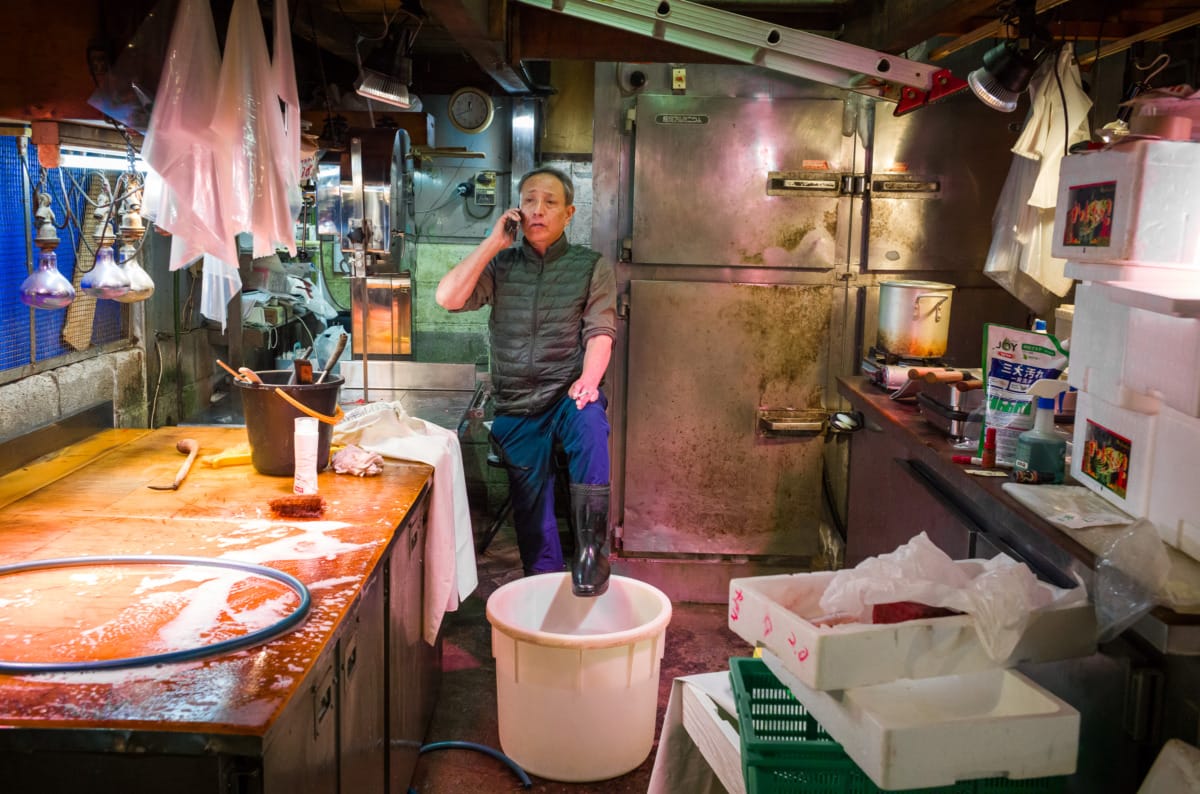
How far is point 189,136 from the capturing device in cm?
241

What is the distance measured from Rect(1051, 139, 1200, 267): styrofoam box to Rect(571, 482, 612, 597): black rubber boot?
1.79 m

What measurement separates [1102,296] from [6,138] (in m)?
3.01

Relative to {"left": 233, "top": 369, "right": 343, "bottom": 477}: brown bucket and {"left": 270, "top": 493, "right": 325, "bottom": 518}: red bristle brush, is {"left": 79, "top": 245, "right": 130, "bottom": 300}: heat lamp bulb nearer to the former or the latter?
{"left": 233, "top": 369, "right": 343, "bottom": 477}: brown bucket

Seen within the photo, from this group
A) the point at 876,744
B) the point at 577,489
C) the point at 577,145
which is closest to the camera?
the point at 876,744

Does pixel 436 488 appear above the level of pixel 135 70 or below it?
below

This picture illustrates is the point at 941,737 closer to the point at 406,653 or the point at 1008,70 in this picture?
the point at 406,653

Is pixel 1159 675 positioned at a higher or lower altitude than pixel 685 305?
lower

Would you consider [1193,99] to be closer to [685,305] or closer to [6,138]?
[685,305]

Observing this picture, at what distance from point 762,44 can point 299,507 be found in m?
2.13

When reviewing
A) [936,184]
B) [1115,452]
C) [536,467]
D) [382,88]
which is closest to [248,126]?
[382,88]

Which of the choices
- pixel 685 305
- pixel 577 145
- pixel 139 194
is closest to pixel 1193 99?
pixel 685 305

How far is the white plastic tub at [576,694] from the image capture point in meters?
2.95

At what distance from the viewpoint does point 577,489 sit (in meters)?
3.77

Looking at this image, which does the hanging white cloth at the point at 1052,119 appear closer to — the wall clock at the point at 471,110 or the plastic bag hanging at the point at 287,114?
the plastic bag hanging at the point at 287,114
